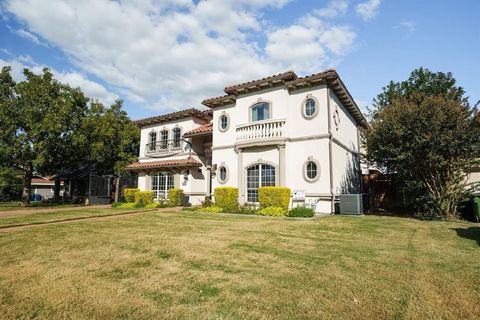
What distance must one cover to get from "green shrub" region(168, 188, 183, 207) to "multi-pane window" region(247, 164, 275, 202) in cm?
547

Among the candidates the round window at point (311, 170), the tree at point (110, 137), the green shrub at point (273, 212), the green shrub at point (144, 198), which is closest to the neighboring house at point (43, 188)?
the tree at point (110, 137)

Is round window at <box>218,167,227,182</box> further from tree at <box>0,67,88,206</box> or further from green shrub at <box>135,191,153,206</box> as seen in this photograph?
tree at <box>0,67,88,206</box>

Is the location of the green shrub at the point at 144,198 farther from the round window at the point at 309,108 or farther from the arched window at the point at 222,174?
the round window at the point at 309,108

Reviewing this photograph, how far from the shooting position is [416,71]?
2723 centimetres

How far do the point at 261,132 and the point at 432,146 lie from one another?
8596 millimetres

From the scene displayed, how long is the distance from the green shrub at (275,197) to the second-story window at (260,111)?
15.9ft

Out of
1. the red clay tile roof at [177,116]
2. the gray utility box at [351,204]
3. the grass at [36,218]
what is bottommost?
the grass at [36,218]

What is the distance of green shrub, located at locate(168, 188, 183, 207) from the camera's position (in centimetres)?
1914

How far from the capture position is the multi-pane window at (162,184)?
70.7 feet

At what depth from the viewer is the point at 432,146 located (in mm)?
12641

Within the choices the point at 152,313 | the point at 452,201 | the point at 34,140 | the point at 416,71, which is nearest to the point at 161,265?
the point at 152,313

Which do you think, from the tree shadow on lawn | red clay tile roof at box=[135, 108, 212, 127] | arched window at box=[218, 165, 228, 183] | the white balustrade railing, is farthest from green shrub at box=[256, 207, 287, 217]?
red clay tile roof at box=[135, 108, 212, 127]

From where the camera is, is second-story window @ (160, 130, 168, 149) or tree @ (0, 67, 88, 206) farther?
second-story window @ (160, 130, 168, 149)

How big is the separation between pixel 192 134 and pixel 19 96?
14.9 m
